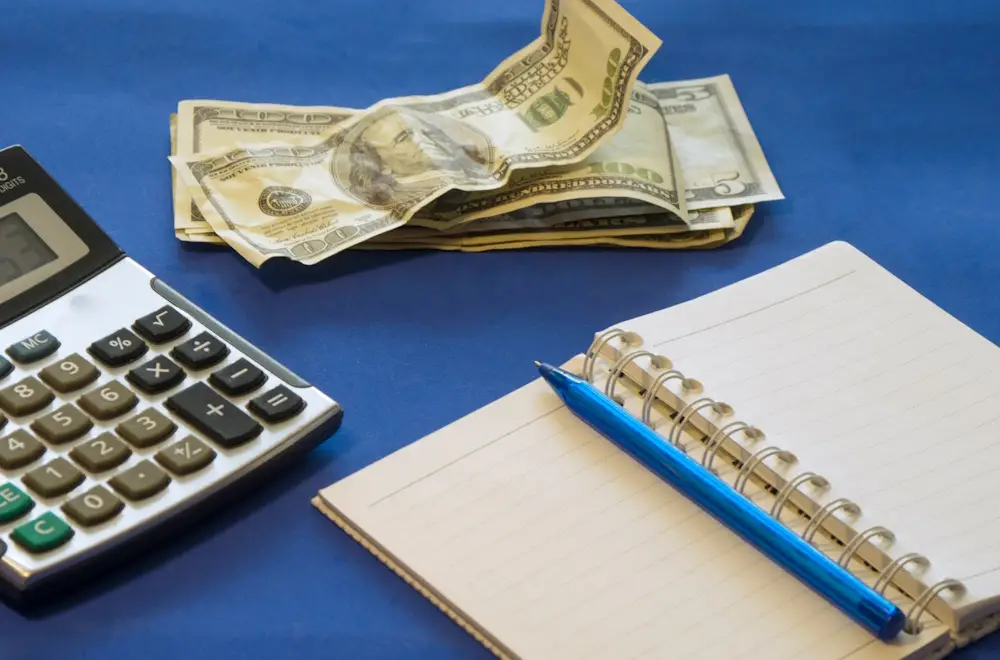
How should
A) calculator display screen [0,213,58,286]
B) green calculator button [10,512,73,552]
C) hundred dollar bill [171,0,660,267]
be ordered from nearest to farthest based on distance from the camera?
1. green calculator button [10,512,73,552]
2. calculator display screen [0,213,58,286]
3. hundred dollar bill [171,0,660,267]

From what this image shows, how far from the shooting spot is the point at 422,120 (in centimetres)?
80

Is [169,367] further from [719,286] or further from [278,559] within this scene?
[719,286]

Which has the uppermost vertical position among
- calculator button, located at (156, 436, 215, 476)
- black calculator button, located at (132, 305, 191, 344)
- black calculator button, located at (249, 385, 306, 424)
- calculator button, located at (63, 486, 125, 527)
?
black calculator button, located at (132, 305, 191, 344)

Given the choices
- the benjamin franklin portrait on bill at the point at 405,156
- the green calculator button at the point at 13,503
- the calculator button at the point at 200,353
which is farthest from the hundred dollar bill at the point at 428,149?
the green calculator button at the point at 13,503

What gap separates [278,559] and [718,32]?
0.60 meters

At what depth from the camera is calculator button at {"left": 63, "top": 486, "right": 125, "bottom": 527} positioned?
1.65 feet

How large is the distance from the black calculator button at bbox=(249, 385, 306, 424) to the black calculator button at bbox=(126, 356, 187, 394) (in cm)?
4

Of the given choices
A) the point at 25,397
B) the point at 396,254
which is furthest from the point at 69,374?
the point at 396,254

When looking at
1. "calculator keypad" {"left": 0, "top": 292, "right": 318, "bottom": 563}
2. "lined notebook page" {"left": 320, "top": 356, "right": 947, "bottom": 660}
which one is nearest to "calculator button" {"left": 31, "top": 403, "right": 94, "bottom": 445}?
"calculator keypad" {"left": 0, "top": 292, "right": 318, "bottom": 563}

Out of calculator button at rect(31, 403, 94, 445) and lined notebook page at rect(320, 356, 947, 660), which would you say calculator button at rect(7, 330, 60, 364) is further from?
lined notebook page at rect(320, 356, 947, 660)

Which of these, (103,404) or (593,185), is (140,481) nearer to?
(103,404)

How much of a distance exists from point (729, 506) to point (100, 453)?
0.26 m

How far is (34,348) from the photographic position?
57 centimetres

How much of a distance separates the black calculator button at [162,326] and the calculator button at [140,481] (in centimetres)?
8
